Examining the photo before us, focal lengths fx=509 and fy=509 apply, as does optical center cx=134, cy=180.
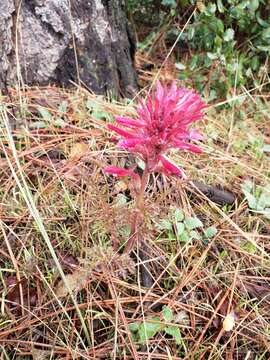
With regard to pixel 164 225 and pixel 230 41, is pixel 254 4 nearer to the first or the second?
pixel 230 41

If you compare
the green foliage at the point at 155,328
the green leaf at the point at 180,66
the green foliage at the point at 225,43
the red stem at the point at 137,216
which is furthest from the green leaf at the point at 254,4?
the green foliage at the point at 155,328

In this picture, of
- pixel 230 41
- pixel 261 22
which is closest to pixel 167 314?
pixel 230 41

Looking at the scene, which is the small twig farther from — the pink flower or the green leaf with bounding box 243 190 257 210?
the pink flower

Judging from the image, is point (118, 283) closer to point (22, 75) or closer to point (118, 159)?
point (118, 159)

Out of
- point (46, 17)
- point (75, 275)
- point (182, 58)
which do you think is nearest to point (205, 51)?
point (182, 58)

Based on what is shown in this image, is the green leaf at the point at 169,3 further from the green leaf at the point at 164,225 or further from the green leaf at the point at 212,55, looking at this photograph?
the green leaf at the point at 164,225

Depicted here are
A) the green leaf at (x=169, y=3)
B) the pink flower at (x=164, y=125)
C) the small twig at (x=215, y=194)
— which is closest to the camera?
the pink flower at (x=164, y=125)
